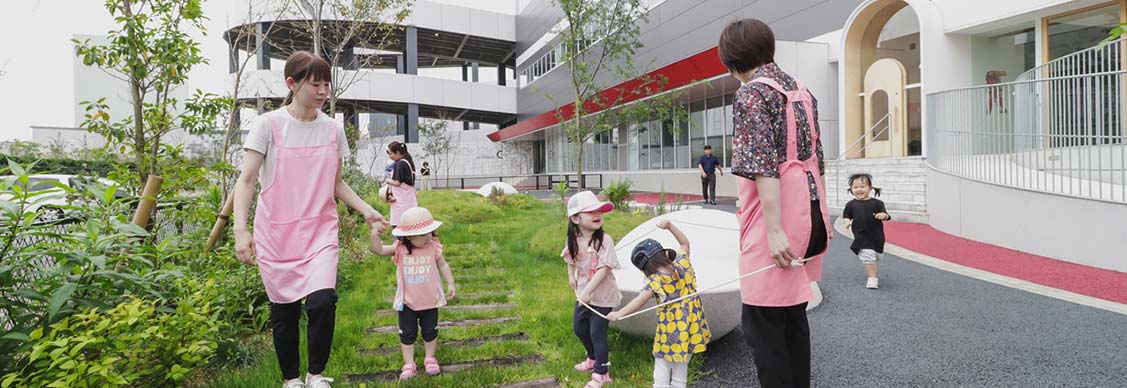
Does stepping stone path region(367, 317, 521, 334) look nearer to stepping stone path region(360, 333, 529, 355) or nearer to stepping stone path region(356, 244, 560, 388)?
stepping stone path region(356, 244, 560, 388)

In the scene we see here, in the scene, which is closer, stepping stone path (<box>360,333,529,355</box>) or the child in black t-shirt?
stepping stone path (<box>360,333,529,355</box>)

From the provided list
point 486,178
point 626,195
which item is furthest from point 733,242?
point 486,178

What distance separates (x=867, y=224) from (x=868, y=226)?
21 mm

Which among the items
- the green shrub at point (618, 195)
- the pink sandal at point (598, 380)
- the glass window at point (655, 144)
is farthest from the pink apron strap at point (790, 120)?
the glass window at point (655, 144)

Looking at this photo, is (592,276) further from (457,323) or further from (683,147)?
(683,147)

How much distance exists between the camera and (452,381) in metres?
3.38

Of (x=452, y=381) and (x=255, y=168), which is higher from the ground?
(x=255, y=168)

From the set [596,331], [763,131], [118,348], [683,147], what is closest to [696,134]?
[683,147]

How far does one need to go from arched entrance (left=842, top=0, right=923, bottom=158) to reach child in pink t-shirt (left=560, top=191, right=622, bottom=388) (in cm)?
1198

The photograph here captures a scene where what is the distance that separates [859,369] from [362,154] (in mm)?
33602

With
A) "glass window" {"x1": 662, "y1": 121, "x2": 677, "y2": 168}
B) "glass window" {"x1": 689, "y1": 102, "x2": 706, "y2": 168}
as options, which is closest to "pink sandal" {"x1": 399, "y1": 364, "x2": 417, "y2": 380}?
"glass window" {"x1": 689, "y1": 102, "x2": 706, "y2": 168}

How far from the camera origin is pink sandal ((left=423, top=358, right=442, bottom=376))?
139 inches

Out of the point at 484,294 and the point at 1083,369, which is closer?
the point at 1083,369

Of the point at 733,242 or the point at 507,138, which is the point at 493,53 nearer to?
the point at 507,138
